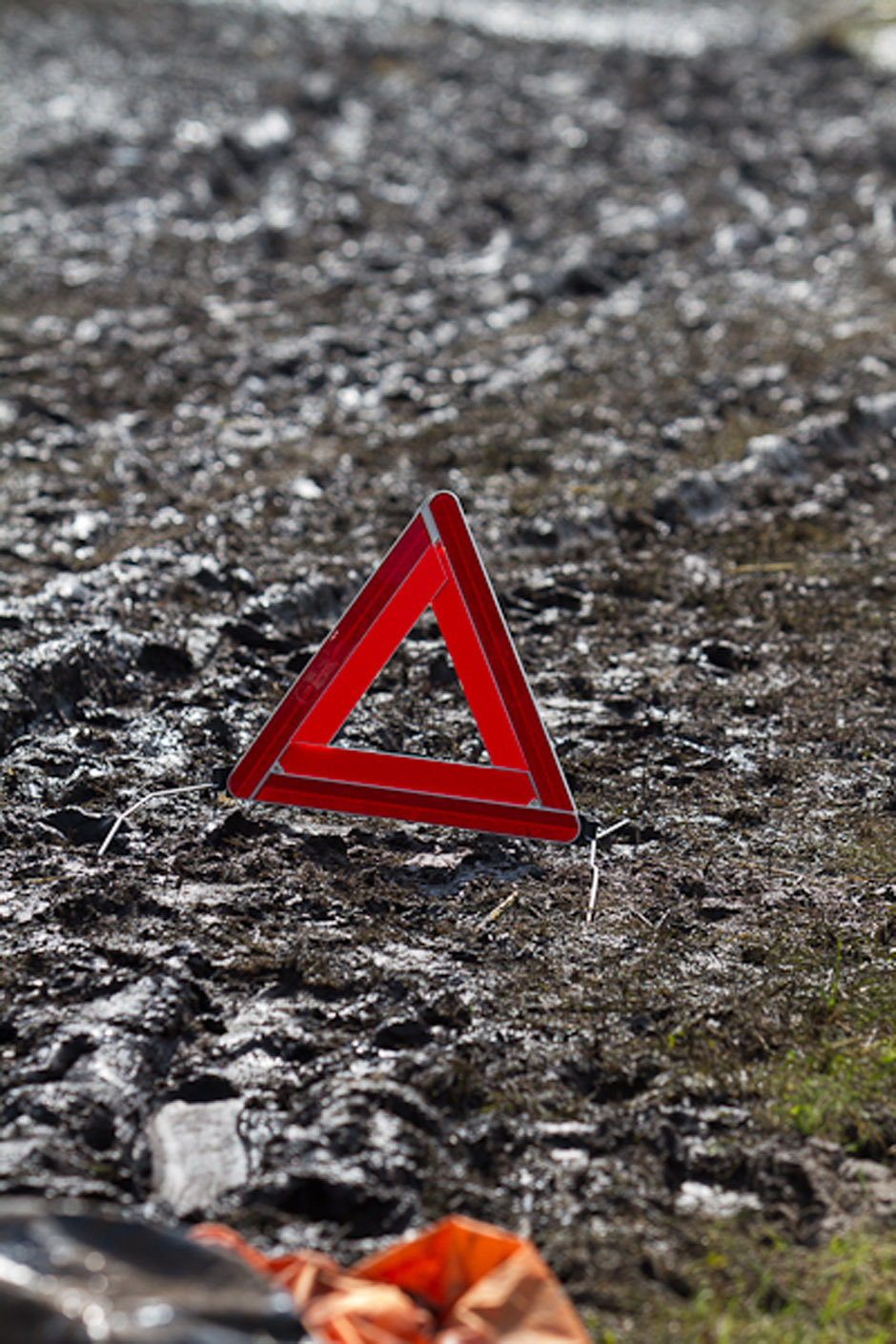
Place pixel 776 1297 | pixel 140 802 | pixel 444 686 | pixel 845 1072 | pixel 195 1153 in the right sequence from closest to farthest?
pixel 776 1297 → pixel 195 1153 → pixel 845 1072 → pixel 140 802 → pixel 444 686

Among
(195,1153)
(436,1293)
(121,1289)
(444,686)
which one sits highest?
(121,1289)

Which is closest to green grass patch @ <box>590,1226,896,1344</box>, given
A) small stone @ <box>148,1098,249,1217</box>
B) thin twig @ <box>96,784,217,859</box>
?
small stone @ <box>148,1098,249,1217</box>

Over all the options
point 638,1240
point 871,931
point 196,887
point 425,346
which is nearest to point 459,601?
point 196,887

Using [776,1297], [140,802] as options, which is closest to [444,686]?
[140,802]

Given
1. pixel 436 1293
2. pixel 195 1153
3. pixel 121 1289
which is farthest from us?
pixel 195 1153

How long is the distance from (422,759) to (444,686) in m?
0.66

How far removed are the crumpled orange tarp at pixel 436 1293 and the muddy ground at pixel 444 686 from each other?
0.88 ft

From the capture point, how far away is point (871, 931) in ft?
9.57

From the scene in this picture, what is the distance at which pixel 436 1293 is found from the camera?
6.15ft

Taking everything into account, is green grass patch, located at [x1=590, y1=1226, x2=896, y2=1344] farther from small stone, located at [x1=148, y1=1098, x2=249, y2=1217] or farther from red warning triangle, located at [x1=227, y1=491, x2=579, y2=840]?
red warning triangle, located at [x1=227, y1=491, x2=579, y2=840]

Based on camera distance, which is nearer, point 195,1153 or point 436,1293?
point 436,1293

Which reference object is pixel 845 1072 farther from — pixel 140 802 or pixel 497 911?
pixel 140 802

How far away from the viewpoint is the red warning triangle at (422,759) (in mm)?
3143

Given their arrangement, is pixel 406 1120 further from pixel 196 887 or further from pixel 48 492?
pixel 48 492
